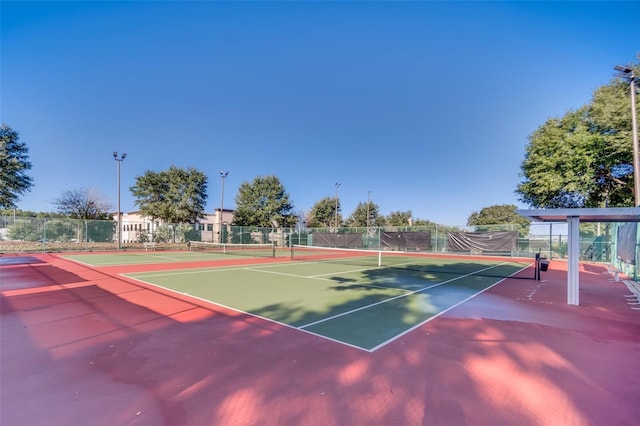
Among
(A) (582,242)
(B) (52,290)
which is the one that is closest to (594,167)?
(A) (582,242)

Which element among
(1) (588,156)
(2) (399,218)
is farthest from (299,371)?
(2) (399,218)

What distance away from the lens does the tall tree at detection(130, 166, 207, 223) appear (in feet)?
125

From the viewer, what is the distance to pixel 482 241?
26.1m

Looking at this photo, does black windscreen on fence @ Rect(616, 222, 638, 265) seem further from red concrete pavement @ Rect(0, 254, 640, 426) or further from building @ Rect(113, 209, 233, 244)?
building @ Rect(113, 209, 233, 244)

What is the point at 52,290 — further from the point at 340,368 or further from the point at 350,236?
the point at 350,236

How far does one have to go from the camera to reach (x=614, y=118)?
18234 millimetres

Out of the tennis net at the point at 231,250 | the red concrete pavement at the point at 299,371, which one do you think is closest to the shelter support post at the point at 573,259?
the red concrete pavement at the point at 299,371

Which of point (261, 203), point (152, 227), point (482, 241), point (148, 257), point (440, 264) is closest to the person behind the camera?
point (440, 264)

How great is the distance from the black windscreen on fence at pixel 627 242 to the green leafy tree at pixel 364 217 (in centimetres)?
4329

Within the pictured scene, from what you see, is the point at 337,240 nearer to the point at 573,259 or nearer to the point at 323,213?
the point at 323,213

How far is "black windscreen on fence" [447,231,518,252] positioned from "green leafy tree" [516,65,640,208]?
3820 mm

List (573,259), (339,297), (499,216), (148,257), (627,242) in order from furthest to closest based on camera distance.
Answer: (499,216)
(148,257)
(627,242)
(339,297)
(573,259)

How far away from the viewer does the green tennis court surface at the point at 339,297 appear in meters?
5.86

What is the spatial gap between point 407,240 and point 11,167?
36.9 meters
